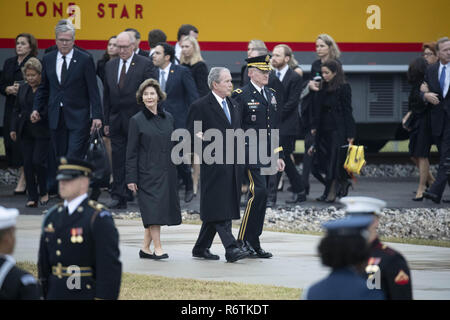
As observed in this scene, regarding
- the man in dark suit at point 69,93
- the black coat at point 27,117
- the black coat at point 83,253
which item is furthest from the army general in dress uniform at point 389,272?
the black coat at point 27,117

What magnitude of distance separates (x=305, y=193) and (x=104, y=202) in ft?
8.99

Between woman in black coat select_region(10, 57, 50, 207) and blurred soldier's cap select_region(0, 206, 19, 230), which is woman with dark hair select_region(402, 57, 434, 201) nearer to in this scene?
woman in black coat select_region(10, 57, 50, 207)

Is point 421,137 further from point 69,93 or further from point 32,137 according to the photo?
point 32,137

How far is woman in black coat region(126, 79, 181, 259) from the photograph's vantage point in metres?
9.81

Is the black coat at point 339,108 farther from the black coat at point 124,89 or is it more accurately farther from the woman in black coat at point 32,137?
the woman in black coat at point 32,137

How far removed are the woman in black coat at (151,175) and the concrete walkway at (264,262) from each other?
1.08 ft

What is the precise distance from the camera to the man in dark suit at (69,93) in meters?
13.1

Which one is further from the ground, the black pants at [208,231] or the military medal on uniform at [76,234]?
the military medal on uniform at [76,234]

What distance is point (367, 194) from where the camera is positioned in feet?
50.3

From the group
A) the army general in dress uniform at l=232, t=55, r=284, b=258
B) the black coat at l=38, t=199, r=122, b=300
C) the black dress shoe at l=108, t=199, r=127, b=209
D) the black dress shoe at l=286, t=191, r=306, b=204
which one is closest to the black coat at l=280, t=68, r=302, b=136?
the black dress shoe at l=286, t=191, r=306, b=204

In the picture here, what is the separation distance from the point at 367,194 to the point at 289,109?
207cm

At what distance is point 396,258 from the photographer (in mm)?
5137
